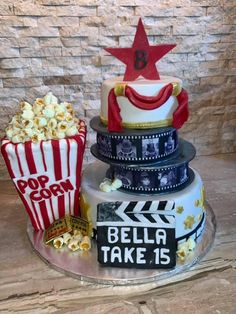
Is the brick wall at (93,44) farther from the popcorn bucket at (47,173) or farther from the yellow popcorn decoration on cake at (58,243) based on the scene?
the yellow popcorn decoration on cake at (58,243)

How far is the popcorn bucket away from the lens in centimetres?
89

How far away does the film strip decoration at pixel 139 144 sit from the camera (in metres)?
0.90

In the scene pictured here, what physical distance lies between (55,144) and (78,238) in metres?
0.28

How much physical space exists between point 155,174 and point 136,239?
178mm

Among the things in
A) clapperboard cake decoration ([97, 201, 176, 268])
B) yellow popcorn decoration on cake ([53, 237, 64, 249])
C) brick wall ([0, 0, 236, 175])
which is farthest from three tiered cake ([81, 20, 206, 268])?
brick wall ([0, 0, 236, 175])

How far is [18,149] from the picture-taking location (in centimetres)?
88

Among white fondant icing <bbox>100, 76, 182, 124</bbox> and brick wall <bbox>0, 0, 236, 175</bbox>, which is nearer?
white fondant icing <bbox>100, 76, 182, 124</bbox>

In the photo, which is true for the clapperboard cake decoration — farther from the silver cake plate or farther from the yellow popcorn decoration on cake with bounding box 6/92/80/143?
the yellow popcorn decoration on cake with bounding box 6/92/80/143

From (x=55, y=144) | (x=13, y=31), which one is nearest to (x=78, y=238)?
(x=55, y=144)

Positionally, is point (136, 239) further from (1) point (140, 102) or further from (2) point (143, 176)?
(1) point (140, 102)

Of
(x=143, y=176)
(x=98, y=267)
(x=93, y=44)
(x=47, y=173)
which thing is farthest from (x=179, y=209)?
(x=93, y=44)

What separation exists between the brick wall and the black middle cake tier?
0.60 m

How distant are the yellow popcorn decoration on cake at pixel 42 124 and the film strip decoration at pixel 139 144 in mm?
98

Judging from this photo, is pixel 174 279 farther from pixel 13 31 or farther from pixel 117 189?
pixel 13 31
